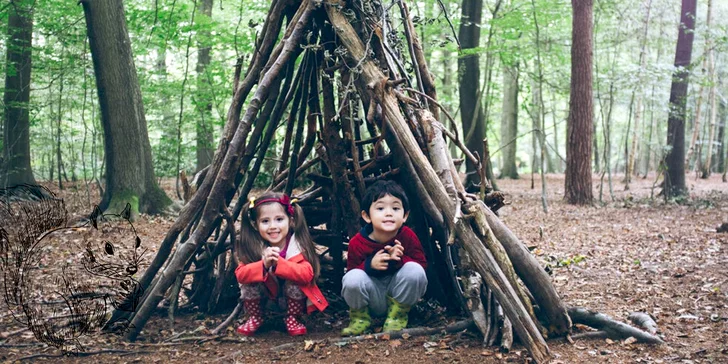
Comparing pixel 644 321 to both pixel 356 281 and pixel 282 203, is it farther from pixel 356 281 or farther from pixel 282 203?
pixel 282 203

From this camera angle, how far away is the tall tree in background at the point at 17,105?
9570mm

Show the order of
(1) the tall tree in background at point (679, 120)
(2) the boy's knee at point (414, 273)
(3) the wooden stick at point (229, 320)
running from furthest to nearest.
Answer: (1) the tall tree in background at point (679, 120) < (3) the wooden stick at point (229, 320) < (2) the boy's knee at point (414, 273)

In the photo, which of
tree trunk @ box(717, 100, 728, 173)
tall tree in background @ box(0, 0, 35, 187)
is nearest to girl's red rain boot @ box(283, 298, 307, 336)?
tall tree in background @ box(0, 0, 35, 187)

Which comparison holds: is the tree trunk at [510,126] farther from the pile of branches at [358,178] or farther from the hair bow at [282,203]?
the hair bow at [282,203]

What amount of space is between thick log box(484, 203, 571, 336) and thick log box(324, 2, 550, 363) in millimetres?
355

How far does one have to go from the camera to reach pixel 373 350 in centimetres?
331

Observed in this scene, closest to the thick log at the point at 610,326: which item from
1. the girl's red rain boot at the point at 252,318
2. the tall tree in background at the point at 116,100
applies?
the girl's red rain boot at the point at 252,318

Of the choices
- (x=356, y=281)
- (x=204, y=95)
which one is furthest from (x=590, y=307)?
(x=204, y=95)

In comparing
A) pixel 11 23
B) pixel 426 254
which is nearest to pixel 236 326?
pixel 426 254

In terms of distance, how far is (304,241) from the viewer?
372 centimetres

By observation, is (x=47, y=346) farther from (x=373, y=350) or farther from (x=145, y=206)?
(x=145, y=206)

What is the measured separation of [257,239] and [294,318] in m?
0.60

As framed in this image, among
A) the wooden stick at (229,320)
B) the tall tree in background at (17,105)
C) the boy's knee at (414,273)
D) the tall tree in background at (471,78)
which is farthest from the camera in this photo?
the tall tree in background at (471,78)

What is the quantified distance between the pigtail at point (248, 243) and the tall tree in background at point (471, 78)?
7.99 m
